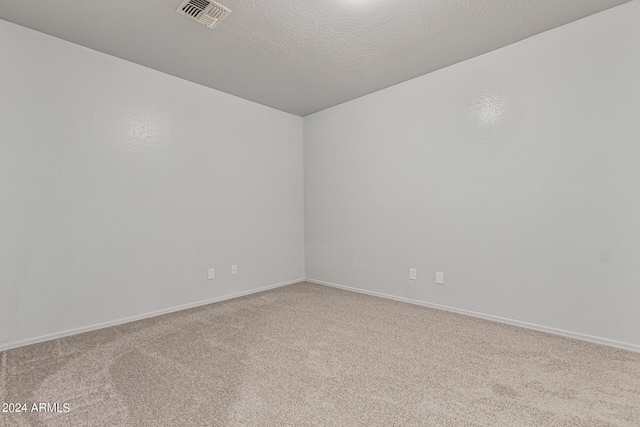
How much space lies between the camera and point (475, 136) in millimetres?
2875

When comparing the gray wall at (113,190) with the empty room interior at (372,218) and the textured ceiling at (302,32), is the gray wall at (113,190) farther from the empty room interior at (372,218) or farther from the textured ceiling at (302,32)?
the textured ceiling at (302,32)

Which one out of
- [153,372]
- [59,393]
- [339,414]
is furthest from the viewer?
[153,372]

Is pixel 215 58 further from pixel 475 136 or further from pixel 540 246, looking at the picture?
pixel 540 246

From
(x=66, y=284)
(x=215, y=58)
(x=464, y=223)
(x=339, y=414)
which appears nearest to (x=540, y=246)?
(x=464, y=223)

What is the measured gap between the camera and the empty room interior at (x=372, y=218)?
5.51 feet

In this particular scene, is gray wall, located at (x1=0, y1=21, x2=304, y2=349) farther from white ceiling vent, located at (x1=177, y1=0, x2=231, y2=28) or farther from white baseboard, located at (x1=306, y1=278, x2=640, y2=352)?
white baseboard, located at (x1=306, y1=278, x2=640, y2=352)

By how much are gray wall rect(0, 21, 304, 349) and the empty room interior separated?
2cm

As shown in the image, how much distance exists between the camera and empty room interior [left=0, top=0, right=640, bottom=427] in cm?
168

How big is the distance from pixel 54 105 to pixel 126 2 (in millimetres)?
1112

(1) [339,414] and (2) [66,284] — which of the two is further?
(2) [66,284]

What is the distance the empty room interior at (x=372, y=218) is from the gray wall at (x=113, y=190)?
0.06 feet

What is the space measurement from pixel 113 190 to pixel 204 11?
1774mm

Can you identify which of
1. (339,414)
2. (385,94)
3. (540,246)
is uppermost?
(385,94)

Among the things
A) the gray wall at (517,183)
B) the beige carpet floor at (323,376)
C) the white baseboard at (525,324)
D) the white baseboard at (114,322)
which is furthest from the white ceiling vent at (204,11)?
the white baseboard at (525,324)
